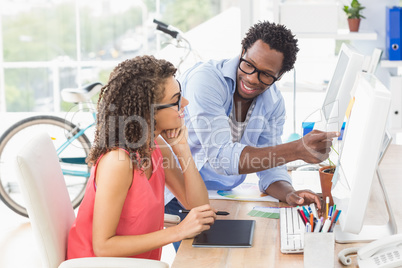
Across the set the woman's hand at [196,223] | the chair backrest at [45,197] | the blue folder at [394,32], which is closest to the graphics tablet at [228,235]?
the woman's hand at [196,223]

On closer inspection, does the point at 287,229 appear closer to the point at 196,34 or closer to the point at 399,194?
the point at 399,194

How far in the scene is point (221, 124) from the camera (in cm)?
185

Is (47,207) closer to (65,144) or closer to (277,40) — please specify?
(277,40)

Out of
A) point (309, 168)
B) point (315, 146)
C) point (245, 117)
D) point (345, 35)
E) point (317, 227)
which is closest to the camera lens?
point (317, 227)

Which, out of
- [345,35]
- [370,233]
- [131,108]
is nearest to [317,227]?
[370,233]

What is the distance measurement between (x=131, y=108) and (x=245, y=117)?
713 millimetres

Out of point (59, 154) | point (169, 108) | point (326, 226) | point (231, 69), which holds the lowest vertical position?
point (59, 154)

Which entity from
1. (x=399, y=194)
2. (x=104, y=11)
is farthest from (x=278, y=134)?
(x=104, y=11)

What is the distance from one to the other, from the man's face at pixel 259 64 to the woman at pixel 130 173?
0.42 meters

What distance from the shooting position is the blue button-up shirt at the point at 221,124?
1837 mm

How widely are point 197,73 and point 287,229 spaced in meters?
0.70

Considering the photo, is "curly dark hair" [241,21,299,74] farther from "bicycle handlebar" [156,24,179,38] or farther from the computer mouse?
"bicycle handlebar" [156,24,179,38]

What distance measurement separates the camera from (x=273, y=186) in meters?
1.87

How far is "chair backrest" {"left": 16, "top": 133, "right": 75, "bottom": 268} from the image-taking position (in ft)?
4.46
